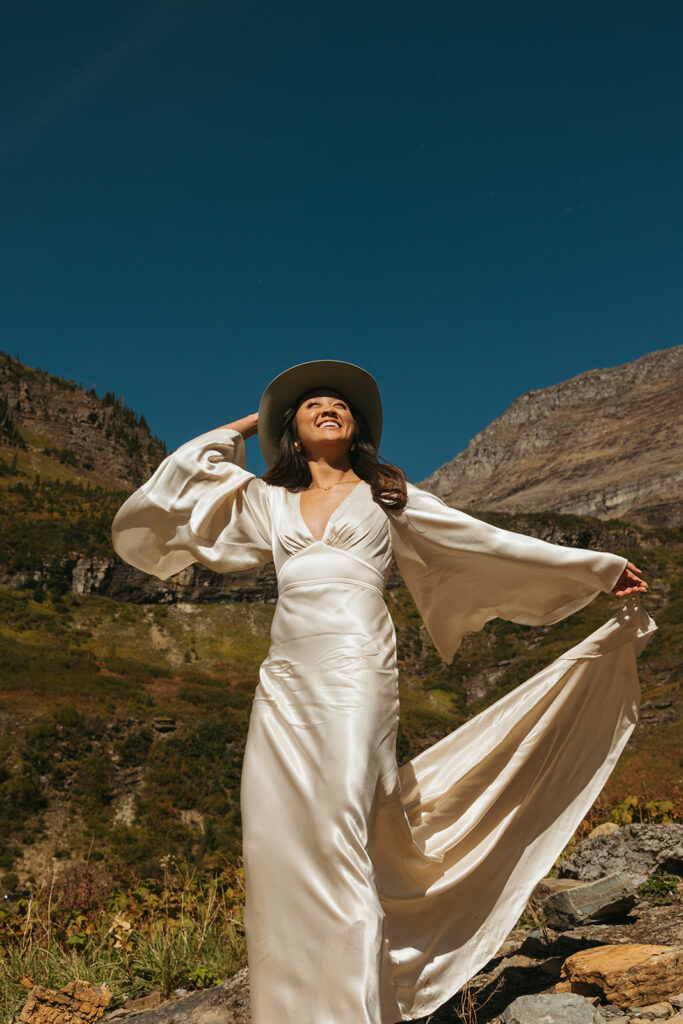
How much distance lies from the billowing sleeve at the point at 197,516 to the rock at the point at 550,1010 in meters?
2.03

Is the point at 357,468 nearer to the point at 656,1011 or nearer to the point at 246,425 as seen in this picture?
the point at 246,425

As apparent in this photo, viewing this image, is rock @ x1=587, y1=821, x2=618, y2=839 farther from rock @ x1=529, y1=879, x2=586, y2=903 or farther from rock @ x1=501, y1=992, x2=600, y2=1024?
rock @ x1=501, y1=992, x2=600, y2=1024

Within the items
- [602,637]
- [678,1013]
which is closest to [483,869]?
[678,1013]

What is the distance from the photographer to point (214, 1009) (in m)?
3.37

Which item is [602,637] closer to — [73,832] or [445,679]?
[73,832]

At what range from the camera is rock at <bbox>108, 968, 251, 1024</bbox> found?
3.29 metres

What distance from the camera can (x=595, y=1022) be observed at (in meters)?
2.77

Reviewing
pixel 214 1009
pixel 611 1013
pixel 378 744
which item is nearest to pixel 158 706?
pixel 214 1009

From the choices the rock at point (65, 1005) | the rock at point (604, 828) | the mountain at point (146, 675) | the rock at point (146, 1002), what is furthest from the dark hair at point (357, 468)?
the mountain at point (146, 675)

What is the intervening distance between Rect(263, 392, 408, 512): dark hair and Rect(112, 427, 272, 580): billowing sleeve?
12 centimetres

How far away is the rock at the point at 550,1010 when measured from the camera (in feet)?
9.14

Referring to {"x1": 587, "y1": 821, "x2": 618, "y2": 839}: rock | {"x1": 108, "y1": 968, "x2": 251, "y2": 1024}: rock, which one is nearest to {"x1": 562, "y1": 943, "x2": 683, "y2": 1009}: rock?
{"x1": 108, "y1": 968, "x2": 251, "y2": 1024}: rock

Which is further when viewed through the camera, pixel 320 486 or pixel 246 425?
pixel 246 425

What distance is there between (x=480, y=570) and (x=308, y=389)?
119 centimetres
